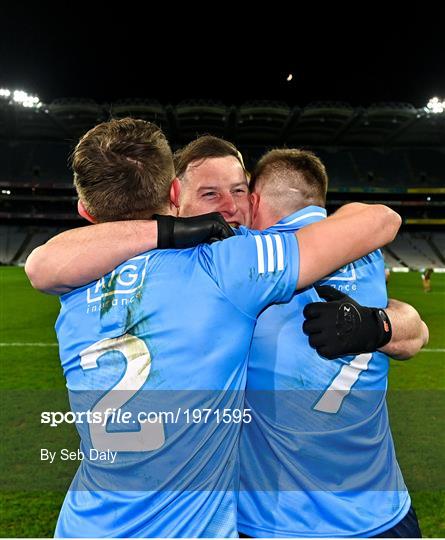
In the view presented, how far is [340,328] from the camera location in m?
1.66

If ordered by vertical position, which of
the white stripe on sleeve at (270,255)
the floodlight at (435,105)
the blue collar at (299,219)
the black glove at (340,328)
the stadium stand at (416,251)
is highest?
the floodlight at (435,105)

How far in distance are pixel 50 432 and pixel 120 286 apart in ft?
14.8

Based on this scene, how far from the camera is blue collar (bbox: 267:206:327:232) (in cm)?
200

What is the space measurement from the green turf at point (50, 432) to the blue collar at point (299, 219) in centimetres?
279

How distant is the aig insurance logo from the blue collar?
2.02 ft

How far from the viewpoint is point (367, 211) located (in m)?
1.73

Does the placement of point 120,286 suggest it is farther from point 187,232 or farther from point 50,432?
point 50,432

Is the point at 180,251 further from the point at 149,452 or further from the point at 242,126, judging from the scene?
the point at 242,126

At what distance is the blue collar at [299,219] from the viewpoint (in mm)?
2002

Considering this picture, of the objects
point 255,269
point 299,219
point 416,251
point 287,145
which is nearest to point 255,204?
point 299,219

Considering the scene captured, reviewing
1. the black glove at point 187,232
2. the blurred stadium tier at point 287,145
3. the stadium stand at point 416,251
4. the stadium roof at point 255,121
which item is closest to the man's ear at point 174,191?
the black glove at point 187,232

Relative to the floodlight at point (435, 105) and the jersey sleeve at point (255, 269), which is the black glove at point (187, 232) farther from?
the floodlight at point (435, 105)

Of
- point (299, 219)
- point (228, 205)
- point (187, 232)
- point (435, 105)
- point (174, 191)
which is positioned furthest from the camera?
point (435, 105)

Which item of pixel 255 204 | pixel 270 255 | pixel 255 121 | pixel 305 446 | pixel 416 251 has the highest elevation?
pixel 255 121
